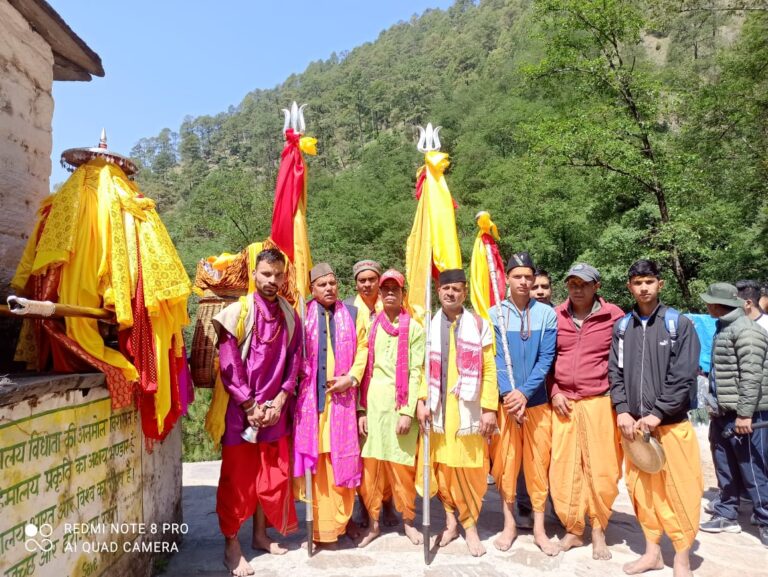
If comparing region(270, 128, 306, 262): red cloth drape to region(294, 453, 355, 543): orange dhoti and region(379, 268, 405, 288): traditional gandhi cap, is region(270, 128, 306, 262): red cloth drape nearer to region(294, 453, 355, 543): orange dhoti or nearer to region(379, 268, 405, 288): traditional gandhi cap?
region(379, 268, 405, 288): traditional gandhi cap

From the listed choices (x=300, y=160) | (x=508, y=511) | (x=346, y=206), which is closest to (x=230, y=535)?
(x=508, y=511)

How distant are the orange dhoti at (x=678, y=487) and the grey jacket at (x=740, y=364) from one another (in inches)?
37.6

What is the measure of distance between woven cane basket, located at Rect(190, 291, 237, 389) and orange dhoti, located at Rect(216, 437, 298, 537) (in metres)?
0.50

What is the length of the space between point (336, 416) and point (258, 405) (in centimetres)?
57

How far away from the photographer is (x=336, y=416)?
370 centimetres

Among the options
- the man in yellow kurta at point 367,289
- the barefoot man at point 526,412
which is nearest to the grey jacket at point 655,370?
the barefoot man at point 526,412

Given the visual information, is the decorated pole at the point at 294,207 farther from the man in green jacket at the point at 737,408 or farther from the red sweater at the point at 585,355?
the man in green jacket at the point at 737,408

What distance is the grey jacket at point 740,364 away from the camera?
3.90 meters

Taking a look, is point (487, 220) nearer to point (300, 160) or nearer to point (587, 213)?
point (300, 160)

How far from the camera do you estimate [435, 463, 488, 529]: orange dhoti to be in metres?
3.69

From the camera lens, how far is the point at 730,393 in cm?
404

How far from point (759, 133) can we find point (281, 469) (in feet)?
43.4

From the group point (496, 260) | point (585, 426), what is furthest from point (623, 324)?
point (496, 260)

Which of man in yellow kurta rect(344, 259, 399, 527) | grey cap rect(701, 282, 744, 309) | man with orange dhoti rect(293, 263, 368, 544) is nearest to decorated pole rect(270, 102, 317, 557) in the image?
man with orange dhoti rect(293, 263, 368, 544)
